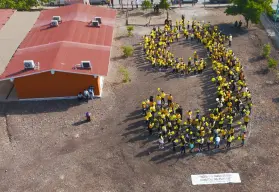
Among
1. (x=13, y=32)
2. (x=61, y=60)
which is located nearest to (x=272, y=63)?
(x=61, y=60)

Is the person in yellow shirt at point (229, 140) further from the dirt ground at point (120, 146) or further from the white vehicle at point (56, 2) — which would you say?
the white vehicle at point (56, 2)

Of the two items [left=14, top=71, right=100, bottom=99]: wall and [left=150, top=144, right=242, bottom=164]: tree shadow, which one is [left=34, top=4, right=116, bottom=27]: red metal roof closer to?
[left=14, top=71, right=100, bottom=99]: wall

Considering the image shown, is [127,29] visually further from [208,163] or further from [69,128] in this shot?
[208,163]

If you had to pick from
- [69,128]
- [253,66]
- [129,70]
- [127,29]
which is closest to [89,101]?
[69,128]

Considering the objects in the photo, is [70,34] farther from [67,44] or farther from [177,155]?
[177,155]

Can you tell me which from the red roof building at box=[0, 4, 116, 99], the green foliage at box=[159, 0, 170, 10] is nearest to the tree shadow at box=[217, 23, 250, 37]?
the green foliage at box=[159, 0, 170, 10]

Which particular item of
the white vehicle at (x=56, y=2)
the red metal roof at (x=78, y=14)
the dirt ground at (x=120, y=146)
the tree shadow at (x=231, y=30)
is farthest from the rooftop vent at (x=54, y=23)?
the tree shadow at (x=231, y=30)
